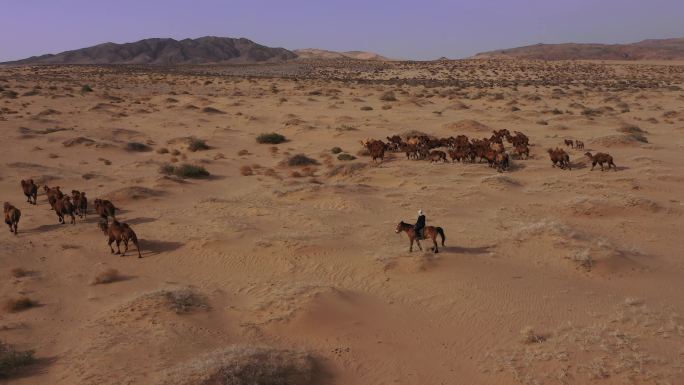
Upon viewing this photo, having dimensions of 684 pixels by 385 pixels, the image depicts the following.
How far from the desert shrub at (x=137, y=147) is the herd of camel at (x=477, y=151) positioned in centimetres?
1217

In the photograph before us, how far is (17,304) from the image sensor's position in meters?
10.3

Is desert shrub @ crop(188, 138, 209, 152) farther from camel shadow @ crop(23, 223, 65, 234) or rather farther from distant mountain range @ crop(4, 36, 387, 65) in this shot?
distant mountain range @ crop(4, 36, 387, 65)

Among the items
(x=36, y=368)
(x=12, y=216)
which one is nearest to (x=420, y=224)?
(x=36, y=368)

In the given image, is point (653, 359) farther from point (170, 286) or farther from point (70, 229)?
point (70, 229)

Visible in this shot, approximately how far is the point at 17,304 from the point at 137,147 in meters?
19.8

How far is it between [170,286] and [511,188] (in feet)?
41.8

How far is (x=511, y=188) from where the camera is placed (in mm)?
19109

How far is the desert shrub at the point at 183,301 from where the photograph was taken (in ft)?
33.0

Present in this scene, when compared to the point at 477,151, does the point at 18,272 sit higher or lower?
lower

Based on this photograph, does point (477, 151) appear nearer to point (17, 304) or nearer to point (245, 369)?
point (245, 369)

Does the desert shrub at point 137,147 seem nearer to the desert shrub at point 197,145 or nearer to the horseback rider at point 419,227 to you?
the desert shrub at point 197,145

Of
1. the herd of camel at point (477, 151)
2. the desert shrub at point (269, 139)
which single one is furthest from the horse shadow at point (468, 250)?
the desert shrub at point (269, 139)

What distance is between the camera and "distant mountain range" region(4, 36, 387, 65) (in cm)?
16400

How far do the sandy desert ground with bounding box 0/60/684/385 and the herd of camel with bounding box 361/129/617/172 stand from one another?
561 mm
